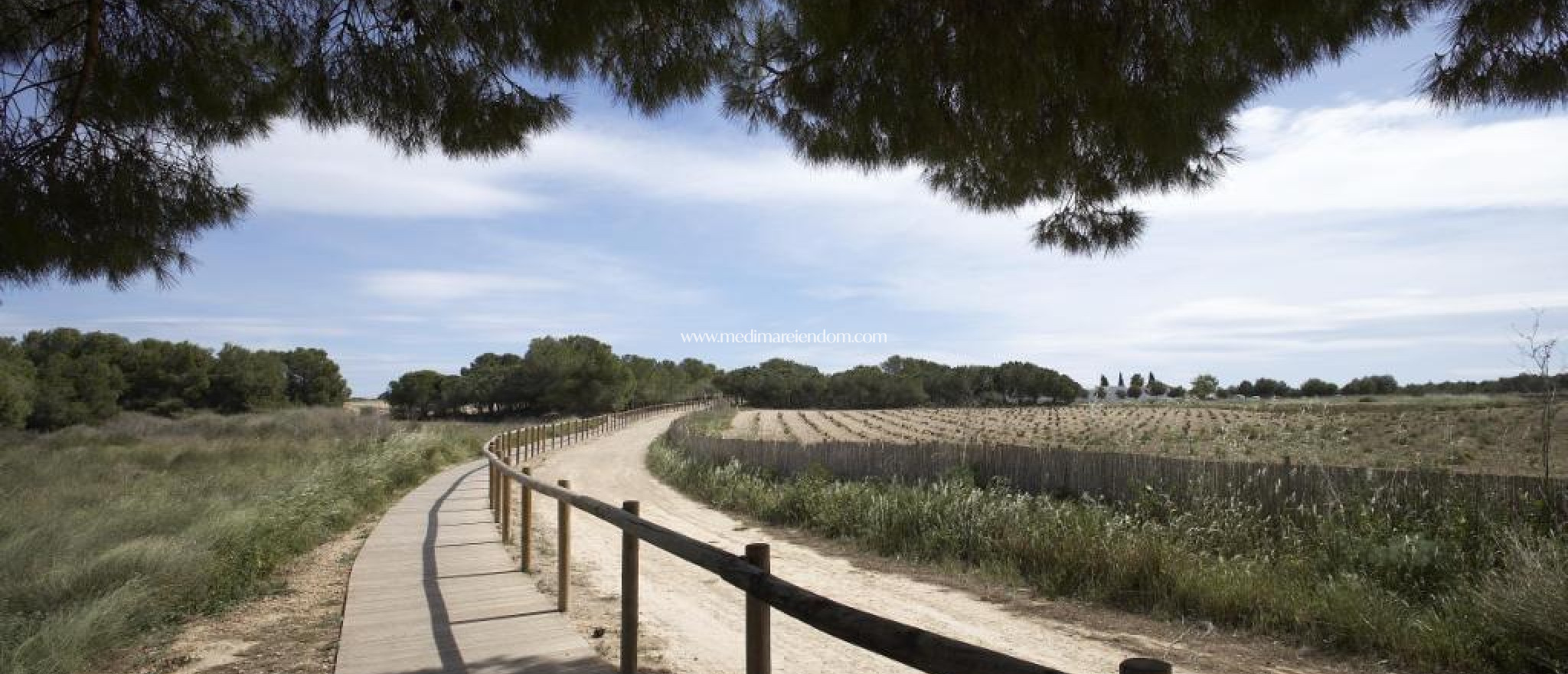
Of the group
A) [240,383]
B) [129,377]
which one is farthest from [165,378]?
[240,383]

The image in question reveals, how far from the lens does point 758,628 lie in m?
3.03

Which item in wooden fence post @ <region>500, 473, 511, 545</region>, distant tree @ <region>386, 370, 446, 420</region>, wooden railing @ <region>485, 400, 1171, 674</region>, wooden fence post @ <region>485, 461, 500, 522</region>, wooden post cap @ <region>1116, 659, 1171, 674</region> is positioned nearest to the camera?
wooden post cap @ <region>1116, 659, 1171, 674</region>

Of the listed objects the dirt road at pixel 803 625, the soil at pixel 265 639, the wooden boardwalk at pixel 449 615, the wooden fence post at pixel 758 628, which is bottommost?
the dirt road at pixel 803 625

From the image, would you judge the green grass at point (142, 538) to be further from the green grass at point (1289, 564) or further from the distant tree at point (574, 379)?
the distant tree at point (574, 379)

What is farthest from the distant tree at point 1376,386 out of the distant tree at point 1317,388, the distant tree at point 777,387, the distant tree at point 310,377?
the distant tree at point 310,377

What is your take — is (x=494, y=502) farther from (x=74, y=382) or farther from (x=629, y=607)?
(x=74, y=382)

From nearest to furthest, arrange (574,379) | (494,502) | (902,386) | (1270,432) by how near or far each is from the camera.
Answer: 1. (494,502)
2. (1270,432)
3. (574,379)
4. (902,386)

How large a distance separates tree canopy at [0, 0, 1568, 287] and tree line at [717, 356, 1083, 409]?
101 metres

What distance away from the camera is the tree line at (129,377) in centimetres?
3978

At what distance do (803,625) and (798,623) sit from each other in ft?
0.27

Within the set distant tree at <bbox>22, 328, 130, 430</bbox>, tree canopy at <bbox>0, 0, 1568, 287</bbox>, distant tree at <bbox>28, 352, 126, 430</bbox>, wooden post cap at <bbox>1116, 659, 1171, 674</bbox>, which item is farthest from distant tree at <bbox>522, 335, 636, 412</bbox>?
wooden post cap at <bbox>1116, 659, 1171, 674</bbox>

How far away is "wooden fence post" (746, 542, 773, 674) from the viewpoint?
9.91 ft

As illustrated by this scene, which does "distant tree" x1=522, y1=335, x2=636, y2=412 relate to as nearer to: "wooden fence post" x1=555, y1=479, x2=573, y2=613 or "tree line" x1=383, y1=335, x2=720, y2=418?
"tree line" x1=383, y1=335, x2=720, y2=418

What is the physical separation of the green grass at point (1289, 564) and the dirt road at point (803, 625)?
830 mm
